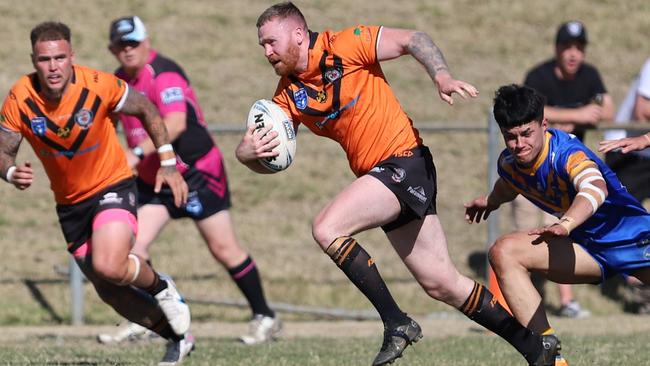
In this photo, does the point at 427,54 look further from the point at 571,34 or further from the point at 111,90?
the point at 571,34

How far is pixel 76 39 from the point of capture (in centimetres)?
1593

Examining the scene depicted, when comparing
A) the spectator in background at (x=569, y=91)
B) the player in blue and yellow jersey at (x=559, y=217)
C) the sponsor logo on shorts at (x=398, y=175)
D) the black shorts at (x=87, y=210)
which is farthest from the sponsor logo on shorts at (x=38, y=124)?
the spectator in background at (x=569, y=91)

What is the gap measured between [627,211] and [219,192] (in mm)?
3797

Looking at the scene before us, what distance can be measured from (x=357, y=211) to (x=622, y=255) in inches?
58.9

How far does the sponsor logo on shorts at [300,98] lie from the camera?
20.9 ft

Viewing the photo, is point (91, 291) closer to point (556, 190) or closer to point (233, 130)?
point (233, 130)

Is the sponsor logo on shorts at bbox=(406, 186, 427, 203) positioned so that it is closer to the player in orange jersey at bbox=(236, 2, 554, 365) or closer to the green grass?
the player in orange jersey at bbox=(236, 2, 554, 365)

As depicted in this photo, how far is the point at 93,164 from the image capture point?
7.39 m

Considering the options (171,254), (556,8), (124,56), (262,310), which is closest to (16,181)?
(124,56)

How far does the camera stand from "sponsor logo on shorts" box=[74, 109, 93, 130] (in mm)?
7223

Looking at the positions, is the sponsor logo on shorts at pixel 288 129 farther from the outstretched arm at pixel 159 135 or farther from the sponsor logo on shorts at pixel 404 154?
the outstretched arm at pixel 159 135

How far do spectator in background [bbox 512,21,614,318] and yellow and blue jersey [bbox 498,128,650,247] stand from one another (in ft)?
12.8

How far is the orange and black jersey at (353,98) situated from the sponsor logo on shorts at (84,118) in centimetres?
155

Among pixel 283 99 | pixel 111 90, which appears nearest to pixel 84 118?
pixel 111 90
